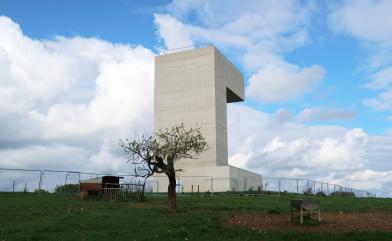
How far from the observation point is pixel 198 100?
74.9 metres

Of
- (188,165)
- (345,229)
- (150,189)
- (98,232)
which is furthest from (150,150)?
(188,165)

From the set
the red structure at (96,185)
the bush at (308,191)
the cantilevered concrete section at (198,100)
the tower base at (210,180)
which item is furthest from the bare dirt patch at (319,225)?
the cantilevered concrete section at (198,100)

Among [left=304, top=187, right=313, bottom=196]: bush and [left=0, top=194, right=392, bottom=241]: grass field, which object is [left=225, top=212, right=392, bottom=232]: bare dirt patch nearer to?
[left=0, top=194, right=392, bottom=241]: grass field

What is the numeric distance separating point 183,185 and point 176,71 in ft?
61.7

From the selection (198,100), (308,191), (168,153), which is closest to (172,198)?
(168,153)

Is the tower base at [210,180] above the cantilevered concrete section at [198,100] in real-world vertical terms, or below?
below

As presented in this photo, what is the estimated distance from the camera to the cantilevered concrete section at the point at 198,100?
72.4 metres

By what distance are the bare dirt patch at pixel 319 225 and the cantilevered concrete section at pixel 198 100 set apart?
4490 cm

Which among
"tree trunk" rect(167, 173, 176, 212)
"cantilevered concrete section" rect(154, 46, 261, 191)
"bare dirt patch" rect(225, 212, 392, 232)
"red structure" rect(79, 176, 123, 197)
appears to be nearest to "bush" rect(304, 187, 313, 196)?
"cantilevered concrete section" rect(154, 46, 261, 191)

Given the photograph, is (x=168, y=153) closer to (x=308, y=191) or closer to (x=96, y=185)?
(x=96, y=185)

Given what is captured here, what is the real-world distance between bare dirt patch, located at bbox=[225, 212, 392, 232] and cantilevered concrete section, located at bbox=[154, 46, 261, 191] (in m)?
44.9

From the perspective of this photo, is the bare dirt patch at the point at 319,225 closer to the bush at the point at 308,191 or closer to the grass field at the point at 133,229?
the grass field at the point at 133,229

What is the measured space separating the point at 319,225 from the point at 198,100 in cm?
5443

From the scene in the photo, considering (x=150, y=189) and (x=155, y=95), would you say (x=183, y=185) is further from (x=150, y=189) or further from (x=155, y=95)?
(x=155, y=95)
